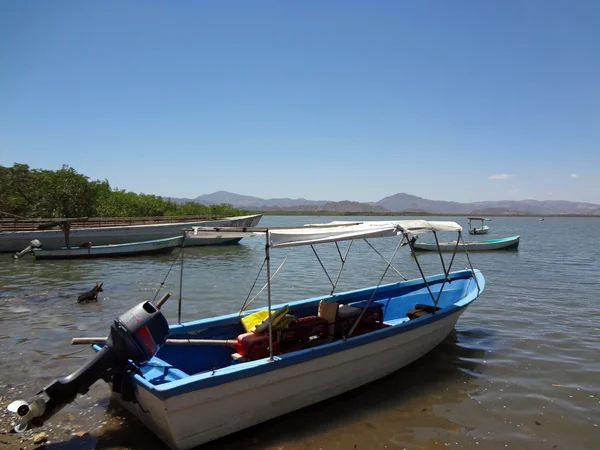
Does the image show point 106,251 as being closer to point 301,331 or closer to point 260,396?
point 301,331

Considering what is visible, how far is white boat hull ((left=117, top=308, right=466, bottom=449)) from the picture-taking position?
4.83 meters

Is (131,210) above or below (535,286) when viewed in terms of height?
above

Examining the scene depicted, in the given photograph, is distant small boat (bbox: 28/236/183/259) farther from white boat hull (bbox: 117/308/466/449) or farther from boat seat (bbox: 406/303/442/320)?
white boat hull (bbox: 117/308/466/449)

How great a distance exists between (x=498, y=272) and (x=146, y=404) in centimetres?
1865

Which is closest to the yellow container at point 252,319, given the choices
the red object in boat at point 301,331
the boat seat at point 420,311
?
the red object in boat at point 301,331

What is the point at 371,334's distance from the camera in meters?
6.46

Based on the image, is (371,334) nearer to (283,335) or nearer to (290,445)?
(283,335)

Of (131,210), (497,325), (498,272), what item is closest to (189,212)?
(131,210)

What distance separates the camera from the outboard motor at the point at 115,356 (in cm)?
469

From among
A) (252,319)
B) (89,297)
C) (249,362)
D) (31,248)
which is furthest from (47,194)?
(249,362)

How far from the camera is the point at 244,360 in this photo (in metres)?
6.22

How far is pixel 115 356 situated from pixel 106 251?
21.5 metres

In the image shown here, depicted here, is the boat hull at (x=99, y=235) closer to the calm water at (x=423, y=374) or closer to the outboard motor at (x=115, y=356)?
the calm water at (x=423, y=374)

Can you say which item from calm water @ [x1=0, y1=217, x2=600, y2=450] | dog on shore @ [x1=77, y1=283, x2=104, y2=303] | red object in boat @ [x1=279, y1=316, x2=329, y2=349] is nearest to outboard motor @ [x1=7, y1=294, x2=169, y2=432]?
calm water @ [x1=0, y1=217, x2=600, y2=450]
